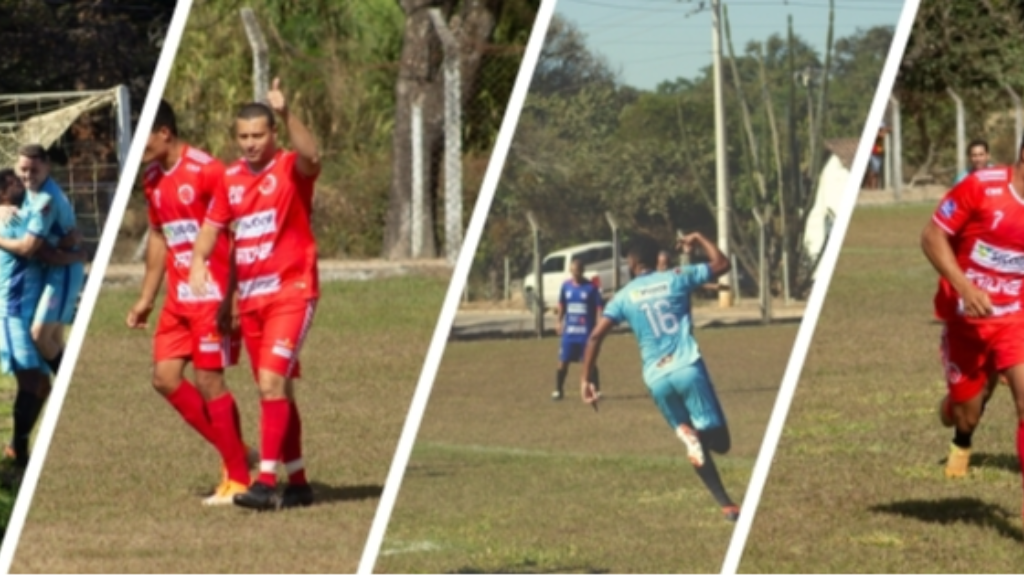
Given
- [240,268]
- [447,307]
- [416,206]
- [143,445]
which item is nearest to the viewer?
[447,307]

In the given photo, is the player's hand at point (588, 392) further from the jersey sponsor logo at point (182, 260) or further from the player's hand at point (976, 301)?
the player's hand at point (976, 301)

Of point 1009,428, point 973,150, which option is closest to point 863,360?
point 973,150

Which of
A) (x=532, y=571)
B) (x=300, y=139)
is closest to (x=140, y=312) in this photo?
(x=300, y=139)

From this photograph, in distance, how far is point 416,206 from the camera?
8.94 meters

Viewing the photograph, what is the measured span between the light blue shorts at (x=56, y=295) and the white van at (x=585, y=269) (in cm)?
389

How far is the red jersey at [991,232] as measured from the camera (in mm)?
8789

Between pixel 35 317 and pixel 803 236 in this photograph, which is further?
pixel 35 317

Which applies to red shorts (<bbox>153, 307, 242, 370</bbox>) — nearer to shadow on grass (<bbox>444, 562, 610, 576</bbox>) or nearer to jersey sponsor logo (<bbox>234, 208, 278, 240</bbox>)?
jersey sponsor logo (<bbox>234, 208, 278, 240</bbox>)

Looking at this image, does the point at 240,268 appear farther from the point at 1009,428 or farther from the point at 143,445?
the point at 1009,428

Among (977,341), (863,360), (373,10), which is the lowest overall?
(863,360)

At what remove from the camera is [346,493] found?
788cm

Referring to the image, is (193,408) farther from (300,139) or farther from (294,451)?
(300,139)

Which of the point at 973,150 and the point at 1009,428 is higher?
the point at 973,150

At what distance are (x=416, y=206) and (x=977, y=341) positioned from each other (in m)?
2.54
